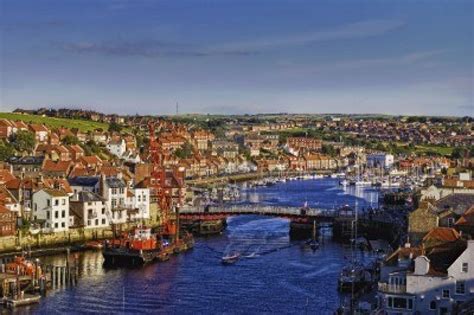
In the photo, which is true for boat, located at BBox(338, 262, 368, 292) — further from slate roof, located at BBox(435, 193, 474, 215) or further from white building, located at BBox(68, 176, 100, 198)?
white building, located at BBox(68, 176, 100, 198)

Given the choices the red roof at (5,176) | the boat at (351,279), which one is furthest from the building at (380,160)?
the boat at (351,279)

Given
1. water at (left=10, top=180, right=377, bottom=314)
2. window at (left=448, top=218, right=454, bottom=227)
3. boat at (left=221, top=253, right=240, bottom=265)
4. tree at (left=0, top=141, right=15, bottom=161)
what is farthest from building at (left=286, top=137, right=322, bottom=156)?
window at (left=448, top=218, right=454, bottom=227)

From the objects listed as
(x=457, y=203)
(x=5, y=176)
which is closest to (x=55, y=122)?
(x=5, y=176)

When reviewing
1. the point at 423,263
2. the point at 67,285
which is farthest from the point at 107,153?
the point at 423,263

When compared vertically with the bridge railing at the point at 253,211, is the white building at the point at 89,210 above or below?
above

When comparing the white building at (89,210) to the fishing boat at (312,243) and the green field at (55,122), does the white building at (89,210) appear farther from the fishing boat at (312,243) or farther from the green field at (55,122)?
the green field at (55,122)

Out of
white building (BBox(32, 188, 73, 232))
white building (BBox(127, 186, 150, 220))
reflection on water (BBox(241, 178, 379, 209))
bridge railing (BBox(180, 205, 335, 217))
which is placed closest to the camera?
white building (BBox(32, 188, 73, 232))

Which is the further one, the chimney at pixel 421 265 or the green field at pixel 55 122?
the green field at pixel 55 122
